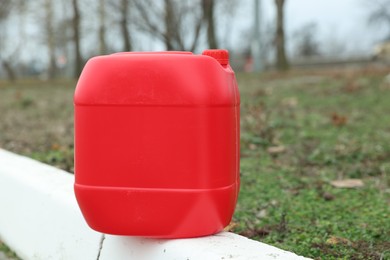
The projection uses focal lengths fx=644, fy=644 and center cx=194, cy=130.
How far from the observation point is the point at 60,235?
2818mm

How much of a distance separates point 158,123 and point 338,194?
6.24 ft

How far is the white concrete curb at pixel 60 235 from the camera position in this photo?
2016mm

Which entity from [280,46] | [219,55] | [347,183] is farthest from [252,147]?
[280,46]

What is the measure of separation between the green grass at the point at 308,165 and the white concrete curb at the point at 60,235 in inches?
23.8

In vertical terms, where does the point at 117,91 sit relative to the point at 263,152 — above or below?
above

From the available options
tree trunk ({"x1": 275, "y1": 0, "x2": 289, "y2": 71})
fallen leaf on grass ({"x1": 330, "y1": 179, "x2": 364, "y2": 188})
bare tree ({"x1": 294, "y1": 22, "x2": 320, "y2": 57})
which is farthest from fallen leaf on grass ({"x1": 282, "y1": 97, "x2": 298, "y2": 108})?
bare tree ({"x1": 294, "y1": 22, "x2": 320, "y2": 57})

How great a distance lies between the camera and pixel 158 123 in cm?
202

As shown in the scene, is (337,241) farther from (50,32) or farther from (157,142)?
(50,32)

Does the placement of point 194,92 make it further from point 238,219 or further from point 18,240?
point 18,240

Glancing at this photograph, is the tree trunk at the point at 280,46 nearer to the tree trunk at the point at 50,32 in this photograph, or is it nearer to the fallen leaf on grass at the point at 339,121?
the fallen leaf on grass at the point at 339,121

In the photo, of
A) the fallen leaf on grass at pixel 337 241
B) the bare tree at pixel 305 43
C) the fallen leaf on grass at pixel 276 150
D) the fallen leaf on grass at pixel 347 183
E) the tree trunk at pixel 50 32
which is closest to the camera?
the fallen leaf on grass at pixel 337 241

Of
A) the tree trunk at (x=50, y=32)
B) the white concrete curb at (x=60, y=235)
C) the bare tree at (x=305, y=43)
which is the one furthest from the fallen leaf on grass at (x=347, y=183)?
the bare tree at (x=305, y=43)

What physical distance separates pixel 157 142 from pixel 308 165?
2.75 metres

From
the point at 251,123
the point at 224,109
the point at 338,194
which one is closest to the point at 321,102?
the point at 251,123
